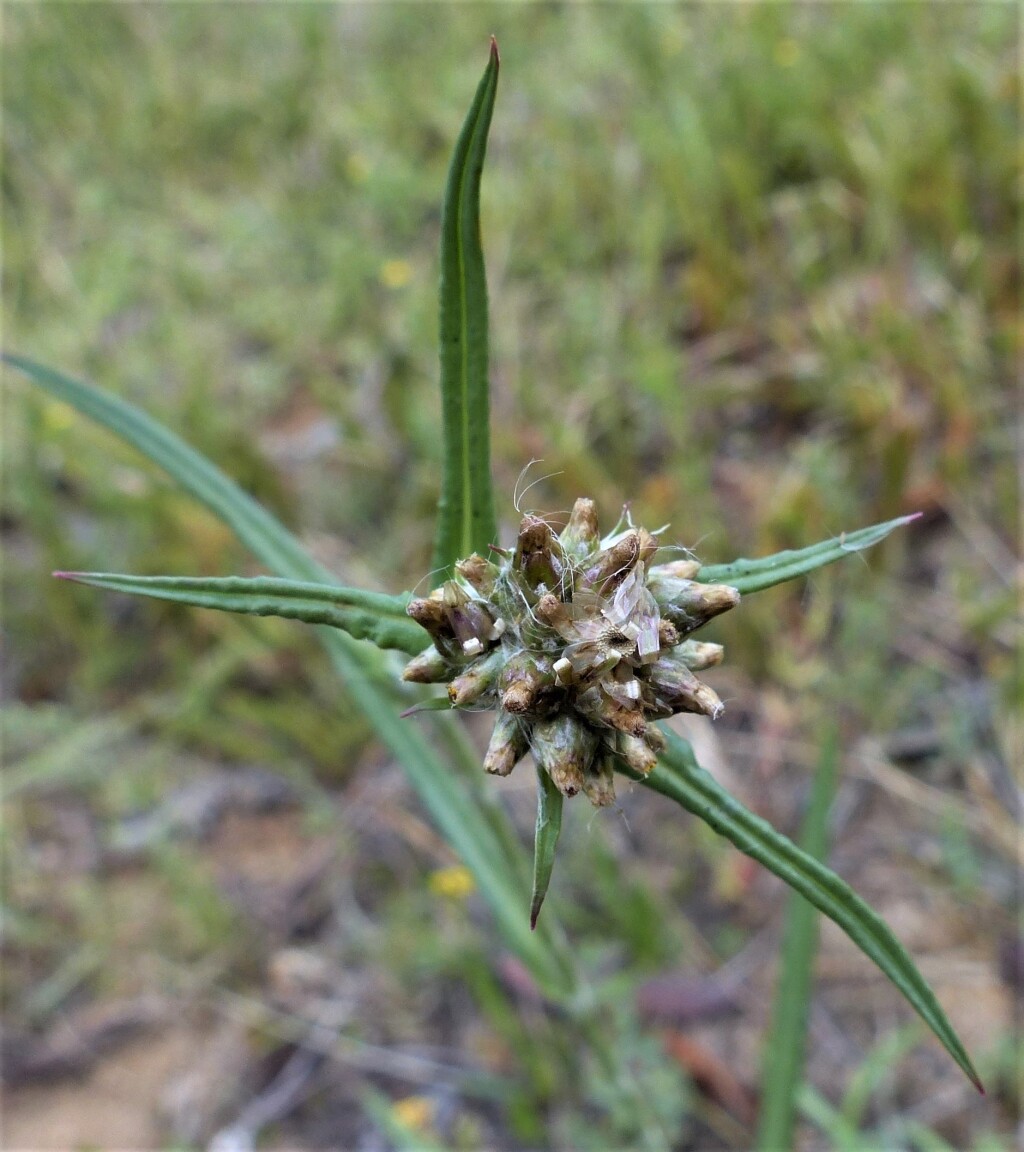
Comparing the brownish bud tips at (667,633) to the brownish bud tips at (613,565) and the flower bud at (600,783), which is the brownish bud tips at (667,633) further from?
the flower bud at (600,783)

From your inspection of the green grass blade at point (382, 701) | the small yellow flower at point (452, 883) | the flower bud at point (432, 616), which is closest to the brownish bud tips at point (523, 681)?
the flower bud at point (432, 616)

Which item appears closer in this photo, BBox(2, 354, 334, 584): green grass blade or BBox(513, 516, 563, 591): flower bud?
BBox(513, 516, 563, 591): flower bud

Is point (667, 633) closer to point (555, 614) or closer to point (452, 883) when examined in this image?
point (555, 614)

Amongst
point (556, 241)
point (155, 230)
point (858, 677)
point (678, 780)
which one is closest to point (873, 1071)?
point (858, 677)

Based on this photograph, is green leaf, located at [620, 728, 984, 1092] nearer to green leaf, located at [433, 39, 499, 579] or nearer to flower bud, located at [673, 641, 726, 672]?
flower bud, located at [673, 641, 726, 672]

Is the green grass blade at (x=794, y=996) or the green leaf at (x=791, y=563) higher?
the green leaf at (x=791, y=563)

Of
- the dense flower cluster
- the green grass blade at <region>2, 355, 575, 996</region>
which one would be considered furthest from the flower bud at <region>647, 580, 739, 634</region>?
the green grass blade at <region>2, 355, 575, 996</region>

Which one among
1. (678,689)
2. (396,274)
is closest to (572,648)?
(678,689)
